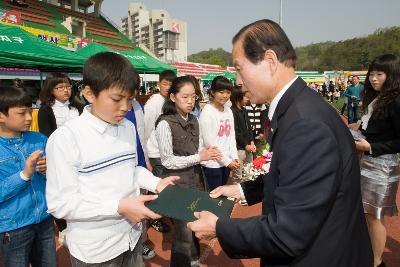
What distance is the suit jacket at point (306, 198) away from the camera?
1.11 m

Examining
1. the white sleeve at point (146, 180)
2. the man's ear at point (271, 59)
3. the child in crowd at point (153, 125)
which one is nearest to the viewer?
the man's ear at point (271, 59)

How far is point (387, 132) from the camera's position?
2.85m

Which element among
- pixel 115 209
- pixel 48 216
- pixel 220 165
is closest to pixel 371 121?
pixel 220 165

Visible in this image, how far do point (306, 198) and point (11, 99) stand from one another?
6.92 ft

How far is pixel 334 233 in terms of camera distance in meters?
1.21

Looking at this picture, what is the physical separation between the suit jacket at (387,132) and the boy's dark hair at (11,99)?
292 centimetres

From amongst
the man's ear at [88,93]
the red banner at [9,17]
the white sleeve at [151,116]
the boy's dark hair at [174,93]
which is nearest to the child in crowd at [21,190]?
the man's ear at [88,93]

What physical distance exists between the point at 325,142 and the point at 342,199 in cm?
26

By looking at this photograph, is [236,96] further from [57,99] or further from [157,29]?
[157,29]

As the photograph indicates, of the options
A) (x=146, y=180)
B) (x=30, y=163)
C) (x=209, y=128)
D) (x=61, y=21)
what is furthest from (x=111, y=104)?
(x=61, y=21)

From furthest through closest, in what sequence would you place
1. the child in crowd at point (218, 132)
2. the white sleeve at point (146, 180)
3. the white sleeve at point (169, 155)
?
the child in crowd at point (218, 132)
the white sleeve at point (169, 155)
the white sleeve at point (146, 180)

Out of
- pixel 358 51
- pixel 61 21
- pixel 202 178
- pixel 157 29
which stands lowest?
pixel 202 178

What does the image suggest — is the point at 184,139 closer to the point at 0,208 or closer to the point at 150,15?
the point at 0,208

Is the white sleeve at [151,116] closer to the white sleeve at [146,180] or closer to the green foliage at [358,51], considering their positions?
the white sleeve at [146,180]
